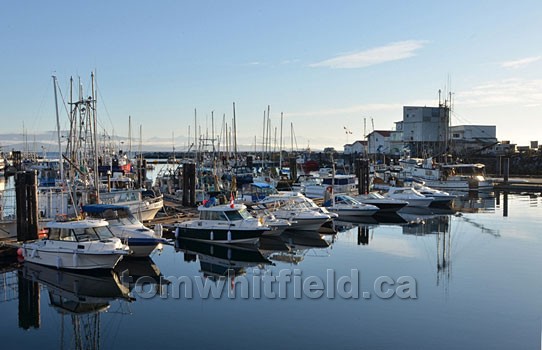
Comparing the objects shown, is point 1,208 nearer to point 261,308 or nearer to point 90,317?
point 90,317

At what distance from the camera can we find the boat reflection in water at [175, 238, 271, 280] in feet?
76.7

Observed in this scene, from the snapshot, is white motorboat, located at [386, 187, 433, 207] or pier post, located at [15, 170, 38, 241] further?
white motorboat, located at [386, 187, 433, 207]

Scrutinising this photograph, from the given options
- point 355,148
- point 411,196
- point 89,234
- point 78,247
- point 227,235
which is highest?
point 355,148

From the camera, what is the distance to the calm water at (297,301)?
15.2 meters

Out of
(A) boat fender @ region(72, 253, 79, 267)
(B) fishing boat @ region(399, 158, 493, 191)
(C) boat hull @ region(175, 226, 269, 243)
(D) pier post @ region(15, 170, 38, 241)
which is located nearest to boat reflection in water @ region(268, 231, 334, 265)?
(C) boat hull @ region(175, 226, 269, 243)

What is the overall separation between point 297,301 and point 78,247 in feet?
30.2

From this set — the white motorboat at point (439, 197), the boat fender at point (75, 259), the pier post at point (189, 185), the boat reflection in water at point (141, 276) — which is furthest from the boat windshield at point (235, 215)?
the white motorboat at point (439, 197)

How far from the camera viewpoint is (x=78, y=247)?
21.6 metres

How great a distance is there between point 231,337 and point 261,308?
296cm

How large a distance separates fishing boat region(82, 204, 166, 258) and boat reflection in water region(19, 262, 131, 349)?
243cm

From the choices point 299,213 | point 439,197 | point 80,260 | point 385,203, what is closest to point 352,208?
point 385,203

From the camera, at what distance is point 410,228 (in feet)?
119

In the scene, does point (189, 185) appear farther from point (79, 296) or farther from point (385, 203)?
point (79, 296)

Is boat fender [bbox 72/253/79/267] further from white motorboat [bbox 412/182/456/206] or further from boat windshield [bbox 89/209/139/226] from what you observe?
white motorboat [bbox 412/182/456/206]
